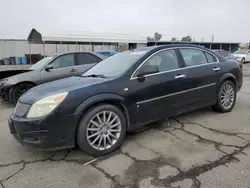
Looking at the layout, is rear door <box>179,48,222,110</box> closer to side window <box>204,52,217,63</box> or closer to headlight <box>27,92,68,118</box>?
side window <box>204,52,217,63</box>

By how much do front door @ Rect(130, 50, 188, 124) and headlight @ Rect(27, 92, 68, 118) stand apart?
1.08 m

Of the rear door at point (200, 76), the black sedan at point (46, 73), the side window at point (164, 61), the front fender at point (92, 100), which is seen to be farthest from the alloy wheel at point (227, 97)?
the black sedan at point (46, 73)

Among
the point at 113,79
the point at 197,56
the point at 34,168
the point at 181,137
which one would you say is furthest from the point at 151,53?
the point at 34,168

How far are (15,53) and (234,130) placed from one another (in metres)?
30.5

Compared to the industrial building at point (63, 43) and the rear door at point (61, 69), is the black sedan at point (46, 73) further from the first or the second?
the industrial building at point (63, 43)

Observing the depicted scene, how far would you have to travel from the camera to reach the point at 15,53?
29.2 metres

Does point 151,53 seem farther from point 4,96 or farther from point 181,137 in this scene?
point 4,96

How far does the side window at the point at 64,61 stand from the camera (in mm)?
6948

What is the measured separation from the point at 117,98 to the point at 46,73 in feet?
13.3

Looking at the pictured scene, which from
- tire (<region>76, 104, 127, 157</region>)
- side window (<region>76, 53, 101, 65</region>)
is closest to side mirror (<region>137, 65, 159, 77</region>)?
tire (<region>76, 104, 127, 157</region>)

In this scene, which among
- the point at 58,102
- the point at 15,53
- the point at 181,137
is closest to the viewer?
the point at 58,102

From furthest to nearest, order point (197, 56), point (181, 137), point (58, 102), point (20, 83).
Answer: point (20, 83) → point (197, 56) → point (181, 137) → point (58, 102)

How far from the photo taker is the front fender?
295cm

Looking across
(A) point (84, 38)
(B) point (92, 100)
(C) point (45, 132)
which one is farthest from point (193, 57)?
(A) point (84, 38)
